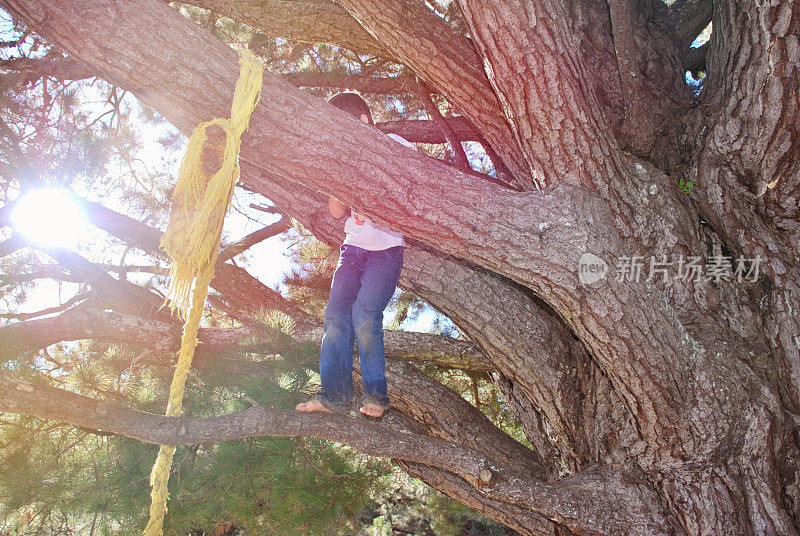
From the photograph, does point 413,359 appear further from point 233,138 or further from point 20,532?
point 20,532

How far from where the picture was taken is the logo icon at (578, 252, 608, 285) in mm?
2012

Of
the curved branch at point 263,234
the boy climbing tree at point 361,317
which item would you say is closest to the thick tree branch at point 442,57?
the boy climbing tree at point 361,317

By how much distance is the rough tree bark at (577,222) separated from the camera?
74.0 inches

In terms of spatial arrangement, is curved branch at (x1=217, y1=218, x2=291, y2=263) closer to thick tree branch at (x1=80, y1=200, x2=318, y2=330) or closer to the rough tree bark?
thick tree branch at (x1=80, y1=200, x2=318, y2=330)

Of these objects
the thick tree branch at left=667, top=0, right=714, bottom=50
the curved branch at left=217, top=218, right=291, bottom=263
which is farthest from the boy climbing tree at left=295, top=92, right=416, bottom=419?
the thick tree branch at left=667, top=0, right=714, bottom=50

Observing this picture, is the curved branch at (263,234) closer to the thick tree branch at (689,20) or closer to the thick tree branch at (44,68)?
the thick tree branch at (44,68)

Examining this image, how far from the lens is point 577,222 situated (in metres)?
2.07

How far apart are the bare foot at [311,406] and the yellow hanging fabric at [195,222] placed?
17.2 inches

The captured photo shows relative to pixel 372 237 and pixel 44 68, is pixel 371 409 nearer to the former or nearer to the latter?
pixel 372 237

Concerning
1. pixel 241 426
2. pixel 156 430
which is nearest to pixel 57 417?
pixel 156 430

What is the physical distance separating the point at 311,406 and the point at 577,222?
1208mm

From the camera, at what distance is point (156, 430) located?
1.83 m

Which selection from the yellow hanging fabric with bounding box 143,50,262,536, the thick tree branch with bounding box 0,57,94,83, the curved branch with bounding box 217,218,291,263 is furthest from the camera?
the curved branch with bounding box 217,218,291,263

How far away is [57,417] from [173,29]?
131cm
